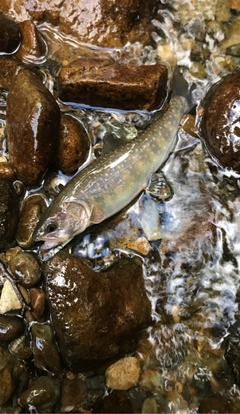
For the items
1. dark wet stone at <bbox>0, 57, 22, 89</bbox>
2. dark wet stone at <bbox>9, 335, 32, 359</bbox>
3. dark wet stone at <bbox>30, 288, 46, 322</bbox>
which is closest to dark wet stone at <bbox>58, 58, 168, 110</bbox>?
dark wet stone at <bbox>0, 57, 22, 89</bbox>

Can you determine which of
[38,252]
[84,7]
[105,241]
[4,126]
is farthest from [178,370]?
[84,7]

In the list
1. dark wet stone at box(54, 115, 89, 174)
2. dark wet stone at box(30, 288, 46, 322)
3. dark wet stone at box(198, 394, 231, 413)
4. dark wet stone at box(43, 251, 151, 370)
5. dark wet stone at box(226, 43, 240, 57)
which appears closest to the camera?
dark wet stone at box(43, 251, 151, 370)

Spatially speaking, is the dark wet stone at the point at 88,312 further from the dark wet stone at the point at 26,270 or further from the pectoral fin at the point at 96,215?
the pectoral fin at the point at 96,215

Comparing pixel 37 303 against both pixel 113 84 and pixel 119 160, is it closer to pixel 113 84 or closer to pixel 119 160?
pixel 119 160

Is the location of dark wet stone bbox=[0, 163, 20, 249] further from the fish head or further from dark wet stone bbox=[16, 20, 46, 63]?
dark wet stone bbox=[16, 20, 46, 63]

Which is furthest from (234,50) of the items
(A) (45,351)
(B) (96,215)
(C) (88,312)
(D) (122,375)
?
(A) (45,351)

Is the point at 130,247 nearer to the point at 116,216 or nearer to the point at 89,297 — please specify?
the point at 116,216
